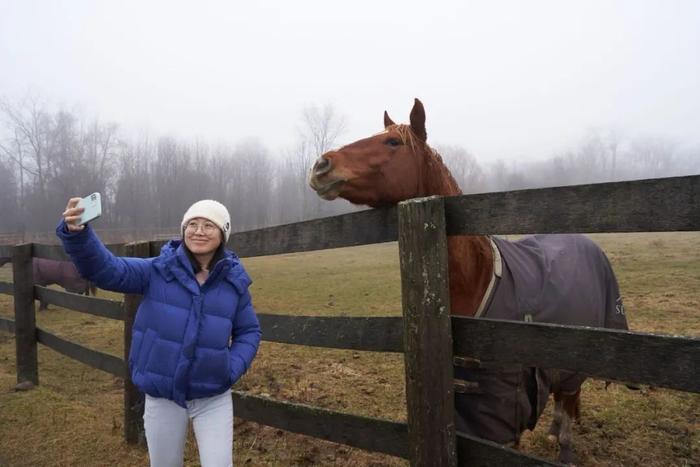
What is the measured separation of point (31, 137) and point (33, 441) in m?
52.8

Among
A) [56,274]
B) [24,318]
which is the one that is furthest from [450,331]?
[56,274]

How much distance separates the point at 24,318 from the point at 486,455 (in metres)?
5.69

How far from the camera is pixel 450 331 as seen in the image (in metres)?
2.13


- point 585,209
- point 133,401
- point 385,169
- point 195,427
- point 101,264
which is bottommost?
A: point 133,401

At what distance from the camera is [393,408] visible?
4.72 metres

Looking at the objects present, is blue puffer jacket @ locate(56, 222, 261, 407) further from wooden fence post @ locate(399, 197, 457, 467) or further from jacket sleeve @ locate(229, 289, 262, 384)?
wooden fence post @ locate(399, 197, 457, 467)

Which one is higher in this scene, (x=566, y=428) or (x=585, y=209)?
(x=585, y=209)

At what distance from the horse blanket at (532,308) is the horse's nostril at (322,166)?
3.92 ft

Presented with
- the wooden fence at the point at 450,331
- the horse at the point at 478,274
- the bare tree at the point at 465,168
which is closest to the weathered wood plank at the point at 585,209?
the wooden fence at the point at 450,331

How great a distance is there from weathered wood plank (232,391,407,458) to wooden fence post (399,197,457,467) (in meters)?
0.26

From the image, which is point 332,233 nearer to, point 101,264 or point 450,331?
point 450,331

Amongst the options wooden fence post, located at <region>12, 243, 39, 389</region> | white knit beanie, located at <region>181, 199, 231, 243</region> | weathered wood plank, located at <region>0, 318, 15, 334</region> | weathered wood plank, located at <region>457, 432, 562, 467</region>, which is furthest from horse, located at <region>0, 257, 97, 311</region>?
weathered wood plank, located at <region>457, 432, 562, 467</region>

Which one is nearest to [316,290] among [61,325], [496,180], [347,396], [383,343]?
[61,325]

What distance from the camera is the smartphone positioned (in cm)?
200
